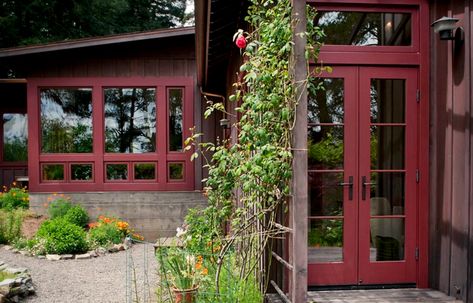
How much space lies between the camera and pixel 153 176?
9180 mm

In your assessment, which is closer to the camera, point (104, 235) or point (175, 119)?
point (104, 235)

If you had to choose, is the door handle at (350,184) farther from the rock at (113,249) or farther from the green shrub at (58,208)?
the green shrub at (58,208)

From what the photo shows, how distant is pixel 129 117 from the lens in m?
9.38

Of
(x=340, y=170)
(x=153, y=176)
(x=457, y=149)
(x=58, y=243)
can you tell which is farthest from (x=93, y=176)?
(x=457, y=149)

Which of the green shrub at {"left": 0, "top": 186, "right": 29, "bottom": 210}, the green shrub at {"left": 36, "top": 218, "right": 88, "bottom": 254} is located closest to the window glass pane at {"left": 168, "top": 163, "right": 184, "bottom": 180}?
the green shrub at {"left": 36, "top": 218, "right": 88, "bottom": 254}

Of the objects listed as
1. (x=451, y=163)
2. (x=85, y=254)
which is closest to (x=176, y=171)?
(x=85, y=254)

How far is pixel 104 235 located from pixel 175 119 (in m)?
3.04

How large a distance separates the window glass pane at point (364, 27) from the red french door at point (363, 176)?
243 millimetres

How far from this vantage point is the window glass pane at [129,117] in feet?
30.3

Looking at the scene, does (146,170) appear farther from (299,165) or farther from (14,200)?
(299,165)

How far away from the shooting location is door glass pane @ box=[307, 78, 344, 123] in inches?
134

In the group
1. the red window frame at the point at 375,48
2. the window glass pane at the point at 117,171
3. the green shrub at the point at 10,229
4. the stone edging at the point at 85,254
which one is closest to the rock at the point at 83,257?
the stone edging at the point at 85,254

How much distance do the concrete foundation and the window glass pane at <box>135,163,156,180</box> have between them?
1.58 ft

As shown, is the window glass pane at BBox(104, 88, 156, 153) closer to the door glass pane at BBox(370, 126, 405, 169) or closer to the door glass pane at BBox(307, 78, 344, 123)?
the door glass pane at BBox(307, 78, 344, 123)
